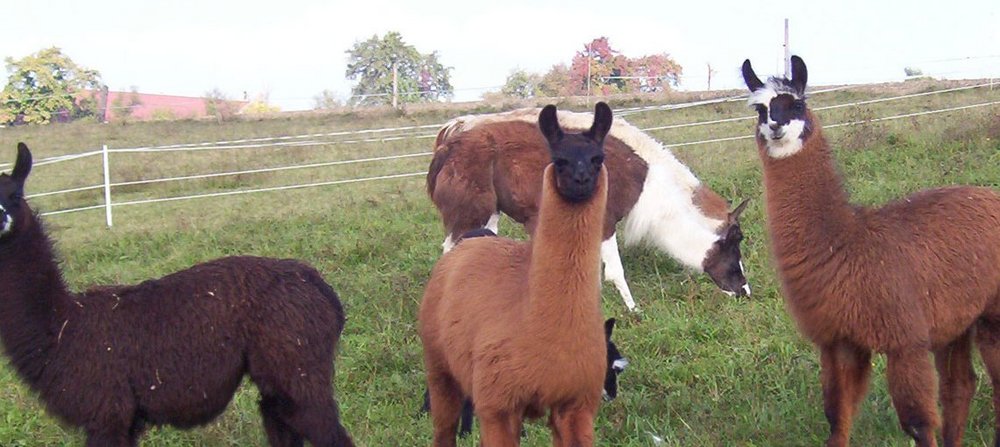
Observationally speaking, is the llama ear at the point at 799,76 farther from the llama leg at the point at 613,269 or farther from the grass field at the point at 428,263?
the llama leg at the point at 613,269

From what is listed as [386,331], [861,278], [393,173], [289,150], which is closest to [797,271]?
[861,278]

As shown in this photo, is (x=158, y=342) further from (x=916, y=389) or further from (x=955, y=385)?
(x=955, y=385)

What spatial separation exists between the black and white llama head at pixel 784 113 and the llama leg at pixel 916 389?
102 cm

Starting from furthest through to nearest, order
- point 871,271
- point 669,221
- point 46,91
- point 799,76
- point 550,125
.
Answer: point 46,91
point 669,221
point 799,76
point 871,271
point 550,125

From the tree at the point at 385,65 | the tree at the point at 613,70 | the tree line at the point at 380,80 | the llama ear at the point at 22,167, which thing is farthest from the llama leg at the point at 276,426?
the tree at the point at 385,65

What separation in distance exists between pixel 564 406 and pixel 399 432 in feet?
6.09

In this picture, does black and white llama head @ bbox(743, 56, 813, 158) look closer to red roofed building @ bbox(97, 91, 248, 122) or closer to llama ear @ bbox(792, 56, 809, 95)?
llama ear @ bbox(792, 56, 809, 95)

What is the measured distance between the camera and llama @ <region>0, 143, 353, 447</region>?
173 inches

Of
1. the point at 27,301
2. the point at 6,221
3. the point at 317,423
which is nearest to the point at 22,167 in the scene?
the point at 6,221

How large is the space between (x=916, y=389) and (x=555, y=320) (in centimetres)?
168

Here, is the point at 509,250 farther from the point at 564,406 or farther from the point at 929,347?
the point at 929,347

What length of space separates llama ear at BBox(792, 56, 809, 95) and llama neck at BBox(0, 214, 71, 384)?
356cm

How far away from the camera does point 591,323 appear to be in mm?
3656

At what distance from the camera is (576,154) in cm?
353
